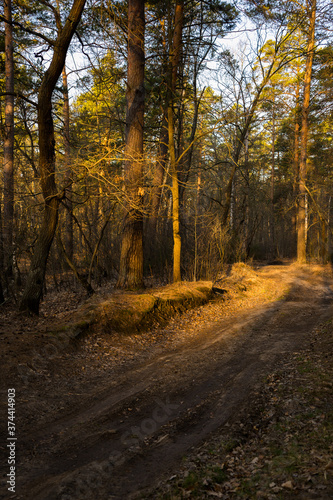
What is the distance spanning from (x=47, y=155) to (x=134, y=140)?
282 centimetres

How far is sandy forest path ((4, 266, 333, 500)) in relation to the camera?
3.23 m

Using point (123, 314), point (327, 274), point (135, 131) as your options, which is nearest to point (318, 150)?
point (327, 274)

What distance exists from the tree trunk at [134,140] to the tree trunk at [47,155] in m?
2.17

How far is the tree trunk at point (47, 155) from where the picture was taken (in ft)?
25.0

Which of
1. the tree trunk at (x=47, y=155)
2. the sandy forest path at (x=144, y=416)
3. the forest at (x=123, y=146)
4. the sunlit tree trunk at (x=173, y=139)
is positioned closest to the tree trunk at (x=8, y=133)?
the forest at (x=123, y=146)

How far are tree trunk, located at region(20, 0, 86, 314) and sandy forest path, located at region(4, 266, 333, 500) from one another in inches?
132

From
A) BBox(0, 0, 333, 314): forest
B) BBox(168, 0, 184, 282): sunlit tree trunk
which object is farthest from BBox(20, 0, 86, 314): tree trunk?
BBox(168, 0, 184, 282): sunlit tree trunk

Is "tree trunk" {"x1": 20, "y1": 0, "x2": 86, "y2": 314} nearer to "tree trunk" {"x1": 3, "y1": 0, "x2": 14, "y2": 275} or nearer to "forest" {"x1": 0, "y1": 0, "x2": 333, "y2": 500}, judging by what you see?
"forest" {"x1": 0, "y1": 0, "x2": 333, "y2": 500}

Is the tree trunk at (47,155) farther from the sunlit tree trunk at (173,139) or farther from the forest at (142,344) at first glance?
the sunlit tree trunk at (173,139)

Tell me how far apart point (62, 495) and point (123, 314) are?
201 inches

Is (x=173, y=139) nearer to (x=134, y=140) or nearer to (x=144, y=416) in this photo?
(x=134, y=140)

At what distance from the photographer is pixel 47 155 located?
8.06 metres

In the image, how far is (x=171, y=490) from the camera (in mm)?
2930

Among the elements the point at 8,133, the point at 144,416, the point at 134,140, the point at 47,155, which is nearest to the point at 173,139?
the point at 134,140
